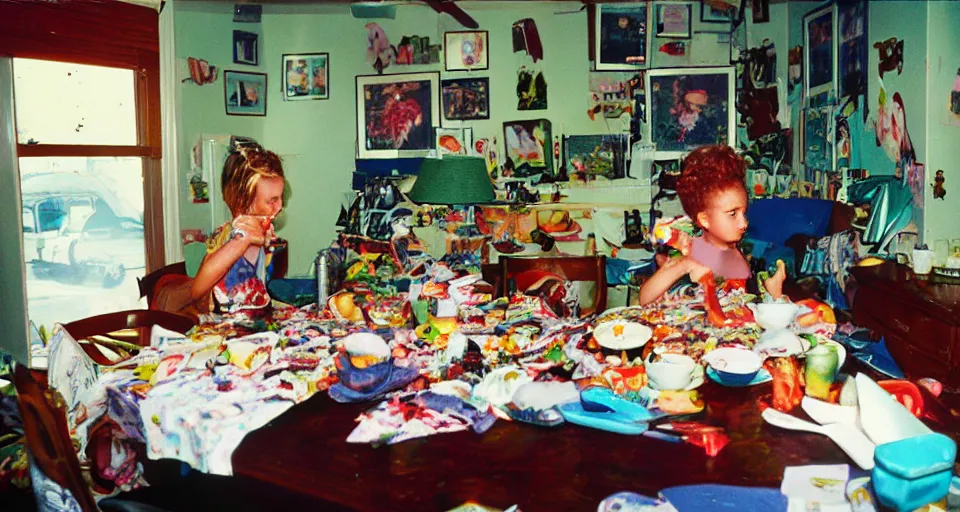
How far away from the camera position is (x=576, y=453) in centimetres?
163

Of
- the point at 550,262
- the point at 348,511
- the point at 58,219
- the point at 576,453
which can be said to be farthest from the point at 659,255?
the point at 58,219

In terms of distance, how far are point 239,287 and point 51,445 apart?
1.45m

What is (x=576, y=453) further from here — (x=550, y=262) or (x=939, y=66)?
(x=939, y=66)

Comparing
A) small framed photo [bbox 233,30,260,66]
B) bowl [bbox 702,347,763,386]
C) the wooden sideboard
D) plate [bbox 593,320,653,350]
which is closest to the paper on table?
bowl [bbox 702,347,763,386]

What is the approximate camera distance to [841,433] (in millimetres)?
1676

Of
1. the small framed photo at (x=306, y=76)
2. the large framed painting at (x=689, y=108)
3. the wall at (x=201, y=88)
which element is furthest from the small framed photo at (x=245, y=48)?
the large framed painting at (x=689, y=108)

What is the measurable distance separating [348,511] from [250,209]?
174 cm

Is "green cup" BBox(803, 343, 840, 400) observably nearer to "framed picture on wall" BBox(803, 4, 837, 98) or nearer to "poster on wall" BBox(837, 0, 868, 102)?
"poster on wall" BBox(837, 0, 868, 102)

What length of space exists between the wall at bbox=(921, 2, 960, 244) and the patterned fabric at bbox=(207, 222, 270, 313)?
2780 mm

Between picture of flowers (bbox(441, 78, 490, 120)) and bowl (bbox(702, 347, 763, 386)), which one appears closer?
bowl (bbox(702, 347, 763, 386))

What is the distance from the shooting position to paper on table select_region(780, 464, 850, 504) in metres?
1.43

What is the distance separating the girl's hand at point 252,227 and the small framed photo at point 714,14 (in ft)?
9.54

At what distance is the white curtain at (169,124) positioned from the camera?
4.18 m

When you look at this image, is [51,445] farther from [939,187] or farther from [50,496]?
[939,187]
